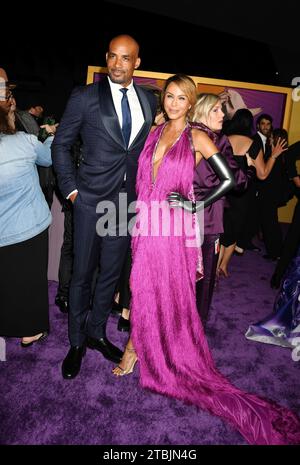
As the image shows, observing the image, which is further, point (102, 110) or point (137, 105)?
point (137, 105)

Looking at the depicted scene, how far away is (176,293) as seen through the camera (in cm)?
206

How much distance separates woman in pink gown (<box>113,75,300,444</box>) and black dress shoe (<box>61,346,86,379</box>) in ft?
0.83

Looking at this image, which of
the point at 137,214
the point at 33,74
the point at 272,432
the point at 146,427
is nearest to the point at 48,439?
the point at 146,427

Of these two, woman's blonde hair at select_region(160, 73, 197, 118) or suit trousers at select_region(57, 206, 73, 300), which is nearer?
woman's blonde hair at select_region(160, 73, 197, 118)

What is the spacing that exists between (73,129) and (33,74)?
6889 millimetres

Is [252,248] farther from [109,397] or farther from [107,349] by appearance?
[109,397]

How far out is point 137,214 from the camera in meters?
2.11

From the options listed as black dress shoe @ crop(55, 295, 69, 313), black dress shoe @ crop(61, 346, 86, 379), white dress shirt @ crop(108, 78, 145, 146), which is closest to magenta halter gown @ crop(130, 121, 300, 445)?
white dress shirt @ crop(108, 78, 145, 146)

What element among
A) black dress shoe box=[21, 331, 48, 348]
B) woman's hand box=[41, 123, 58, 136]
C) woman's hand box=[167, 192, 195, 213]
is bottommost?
black dress shoe box=[21, 331, 48, 348]

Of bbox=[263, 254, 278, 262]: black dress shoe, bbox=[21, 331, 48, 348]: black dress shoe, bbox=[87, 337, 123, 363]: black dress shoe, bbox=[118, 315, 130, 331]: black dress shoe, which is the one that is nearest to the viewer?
bbox=[87, 337, 123, 363]: black dress shoe

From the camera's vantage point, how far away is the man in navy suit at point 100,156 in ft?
6.40

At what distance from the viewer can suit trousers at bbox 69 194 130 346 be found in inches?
83.0

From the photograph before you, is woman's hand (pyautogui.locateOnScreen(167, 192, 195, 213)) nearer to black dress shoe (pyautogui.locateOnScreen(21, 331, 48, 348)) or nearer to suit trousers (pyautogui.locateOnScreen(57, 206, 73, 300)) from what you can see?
suit trousers (pyautogui.locateOnScreen(57, 206, 73, 300))

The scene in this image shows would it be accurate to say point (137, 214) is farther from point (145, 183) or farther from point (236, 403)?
point (236, 403)
